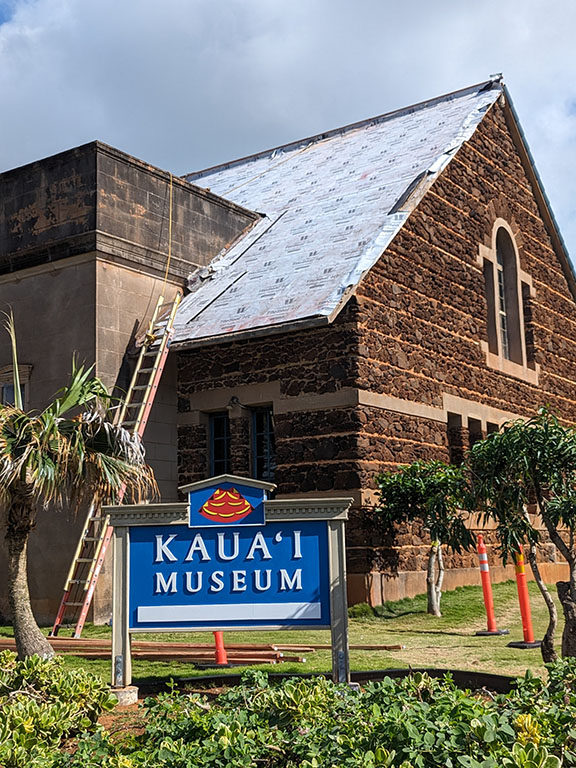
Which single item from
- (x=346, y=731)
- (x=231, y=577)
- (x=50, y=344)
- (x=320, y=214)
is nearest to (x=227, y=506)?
(x=231, y=577)

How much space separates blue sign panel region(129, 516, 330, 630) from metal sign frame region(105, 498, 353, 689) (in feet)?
0.17

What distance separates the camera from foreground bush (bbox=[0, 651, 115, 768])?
4891 millimetres

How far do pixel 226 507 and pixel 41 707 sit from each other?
219 centimetres

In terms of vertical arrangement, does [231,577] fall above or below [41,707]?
above

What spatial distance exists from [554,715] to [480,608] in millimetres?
11050

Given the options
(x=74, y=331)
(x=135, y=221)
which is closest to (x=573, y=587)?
(x=74, y=331)

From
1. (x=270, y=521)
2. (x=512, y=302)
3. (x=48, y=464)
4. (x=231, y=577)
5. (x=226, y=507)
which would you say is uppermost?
(x=512, y=302)

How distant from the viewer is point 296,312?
Result: 49.9ft

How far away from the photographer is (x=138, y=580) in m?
7.46

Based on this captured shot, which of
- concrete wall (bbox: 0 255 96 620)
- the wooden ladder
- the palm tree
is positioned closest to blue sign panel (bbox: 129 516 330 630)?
the palm tree

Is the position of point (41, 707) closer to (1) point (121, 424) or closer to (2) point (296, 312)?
(1) point (121, 424)

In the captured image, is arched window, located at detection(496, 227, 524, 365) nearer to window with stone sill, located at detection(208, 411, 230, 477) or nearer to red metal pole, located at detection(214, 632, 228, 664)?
window with stone sill, located at detection(208, 411, 230, 477)

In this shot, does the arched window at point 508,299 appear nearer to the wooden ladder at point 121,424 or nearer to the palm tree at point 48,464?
the wooden ladder at point 121,424

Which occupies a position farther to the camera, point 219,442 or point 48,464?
point 219,442
